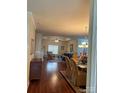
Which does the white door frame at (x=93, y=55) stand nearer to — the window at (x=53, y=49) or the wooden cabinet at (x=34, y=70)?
the wooden cabinet at (x=34, y=70)

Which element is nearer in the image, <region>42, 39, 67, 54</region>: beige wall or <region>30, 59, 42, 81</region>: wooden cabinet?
<region>30, 59, 42, 81</region>: wooden cabinet

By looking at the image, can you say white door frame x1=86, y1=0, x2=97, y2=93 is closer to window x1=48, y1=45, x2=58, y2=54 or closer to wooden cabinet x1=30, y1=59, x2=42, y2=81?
wooden cabinet x1=30, y1=59, x2=42, y2=81

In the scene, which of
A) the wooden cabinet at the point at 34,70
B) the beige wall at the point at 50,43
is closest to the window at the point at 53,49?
the beige wall at the point at 50,43

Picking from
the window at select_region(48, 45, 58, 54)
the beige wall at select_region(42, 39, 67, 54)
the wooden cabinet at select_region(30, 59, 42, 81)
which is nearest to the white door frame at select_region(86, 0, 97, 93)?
the wooden cabinet at select_region(30, 59, 42, 81)

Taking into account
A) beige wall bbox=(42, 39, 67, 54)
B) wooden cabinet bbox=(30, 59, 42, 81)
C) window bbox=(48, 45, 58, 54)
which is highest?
beige wall bbox=(42, 39, 67, 54)

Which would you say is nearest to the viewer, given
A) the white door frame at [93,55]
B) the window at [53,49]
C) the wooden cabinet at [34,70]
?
the white door frame at [93,55]

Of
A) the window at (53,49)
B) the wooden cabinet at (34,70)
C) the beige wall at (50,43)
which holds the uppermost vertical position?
the beige wall at (50,43)

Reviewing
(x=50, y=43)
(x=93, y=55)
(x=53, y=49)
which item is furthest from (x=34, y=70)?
(x=53, y=49)

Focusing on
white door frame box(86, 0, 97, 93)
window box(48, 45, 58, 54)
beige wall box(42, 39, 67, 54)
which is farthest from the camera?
window box(48, 45, 58, 54)

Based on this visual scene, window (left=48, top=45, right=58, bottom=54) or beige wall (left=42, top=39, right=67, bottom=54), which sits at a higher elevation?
beige wall (left=42, top=39, right=67, bottom=54)

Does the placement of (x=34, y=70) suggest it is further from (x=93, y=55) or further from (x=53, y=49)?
(x=53, y=49)
